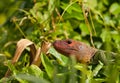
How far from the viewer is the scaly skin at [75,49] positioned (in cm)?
209

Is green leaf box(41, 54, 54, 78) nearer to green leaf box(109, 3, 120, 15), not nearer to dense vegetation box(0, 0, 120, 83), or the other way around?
dense vegetation box(0, 0, 120, 83)

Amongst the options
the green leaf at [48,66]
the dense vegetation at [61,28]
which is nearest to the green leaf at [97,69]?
the dense vegetation at [61,28]

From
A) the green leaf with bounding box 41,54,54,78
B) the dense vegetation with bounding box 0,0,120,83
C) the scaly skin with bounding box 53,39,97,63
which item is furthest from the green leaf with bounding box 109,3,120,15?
the green leaf with bounding box 41,54,54,78

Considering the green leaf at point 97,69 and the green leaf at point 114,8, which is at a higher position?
the green leaf at point 114,8

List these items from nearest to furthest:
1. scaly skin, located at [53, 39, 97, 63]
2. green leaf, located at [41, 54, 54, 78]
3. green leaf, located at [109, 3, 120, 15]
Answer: green leaf, located at [41, 54, 54, 78]
scaly skin, located at [53, 39, 97, 63]
green leaf, located at [109, 3, 120, 15]

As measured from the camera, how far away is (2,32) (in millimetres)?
3072

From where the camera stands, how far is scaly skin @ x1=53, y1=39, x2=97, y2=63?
2.09 metres

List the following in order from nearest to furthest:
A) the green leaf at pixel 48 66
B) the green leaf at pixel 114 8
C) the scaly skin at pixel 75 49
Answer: the green leaf at pixel 48 66 → the scaly skin at pixel 75 49 → the green leaf at pixel 114 8

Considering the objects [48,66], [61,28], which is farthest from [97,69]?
[61,28]

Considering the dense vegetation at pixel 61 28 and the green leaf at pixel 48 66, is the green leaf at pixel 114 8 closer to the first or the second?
the dense vegetation at pixel 61 28

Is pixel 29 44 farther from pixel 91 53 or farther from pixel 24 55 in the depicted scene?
pixel 91 53

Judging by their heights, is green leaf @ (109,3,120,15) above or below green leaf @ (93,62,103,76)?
above

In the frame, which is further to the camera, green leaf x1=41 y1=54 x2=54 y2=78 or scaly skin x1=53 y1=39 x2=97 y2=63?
scaly skin x1=53 y1=39 x2=97 y2=63

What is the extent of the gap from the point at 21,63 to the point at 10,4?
1.33 m
